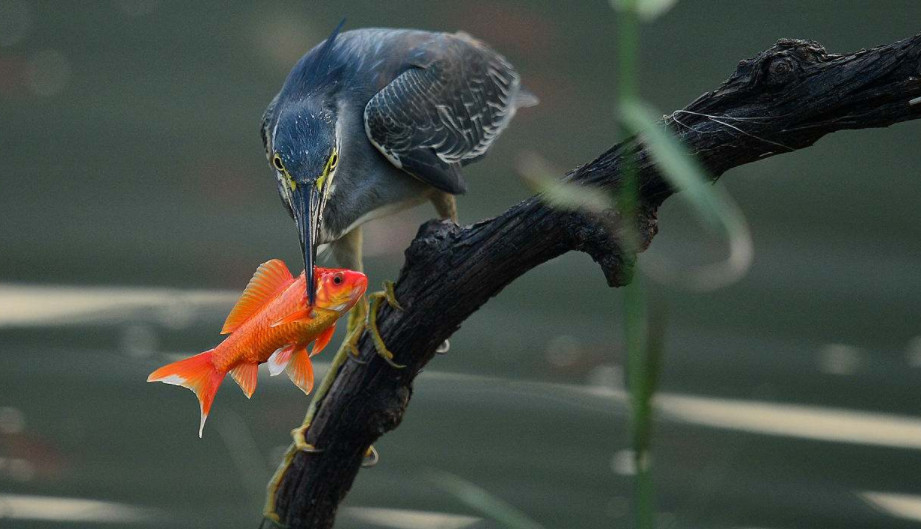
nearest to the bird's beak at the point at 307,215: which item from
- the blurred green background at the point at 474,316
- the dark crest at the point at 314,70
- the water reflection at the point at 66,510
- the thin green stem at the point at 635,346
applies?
the dark crest at the point at 314,70

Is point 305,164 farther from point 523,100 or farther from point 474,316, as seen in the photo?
point 474,316

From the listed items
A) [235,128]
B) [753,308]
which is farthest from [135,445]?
[753,308]

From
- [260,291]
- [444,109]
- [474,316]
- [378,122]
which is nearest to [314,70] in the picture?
[378,122]

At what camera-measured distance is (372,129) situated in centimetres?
157

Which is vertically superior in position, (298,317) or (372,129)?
(372,129)

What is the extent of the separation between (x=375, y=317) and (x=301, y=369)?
263 millimetres

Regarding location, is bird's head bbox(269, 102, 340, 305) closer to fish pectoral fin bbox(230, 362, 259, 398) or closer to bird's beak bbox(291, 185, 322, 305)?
bird's beak bbox(291, 185, 322, 305)

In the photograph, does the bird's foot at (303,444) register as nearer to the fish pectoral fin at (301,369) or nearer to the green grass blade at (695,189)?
the fish pectoral fin at (301,369)

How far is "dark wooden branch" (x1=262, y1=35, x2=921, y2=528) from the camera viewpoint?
987 millimetres

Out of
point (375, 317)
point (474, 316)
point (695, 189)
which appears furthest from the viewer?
point (474, 316)

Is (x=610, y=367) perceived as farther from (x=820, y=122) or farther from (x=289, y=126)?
(x=820, y=122)

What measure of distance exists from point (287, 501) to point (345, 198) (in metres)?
0.45

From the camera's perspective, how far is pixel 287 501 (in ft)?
4.74

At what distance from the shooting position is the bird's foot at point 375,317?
4.34 feet
